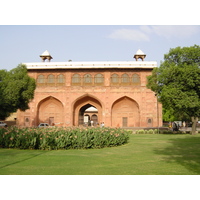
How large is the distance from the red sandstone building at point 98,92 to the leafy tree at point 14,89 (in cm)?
810

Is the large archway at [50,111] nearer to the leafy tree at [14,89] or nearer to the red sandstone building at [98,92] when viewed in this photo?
the red sandstone building at [98,92]

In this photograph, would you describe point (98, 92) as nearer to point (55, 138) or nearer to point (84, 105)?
point (84, 105)

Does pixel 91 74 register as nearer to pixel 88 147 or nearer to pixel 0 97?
pixel 0 97

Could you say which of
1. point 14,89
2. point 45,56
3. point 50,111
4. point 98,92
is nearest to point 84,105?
point 98,92

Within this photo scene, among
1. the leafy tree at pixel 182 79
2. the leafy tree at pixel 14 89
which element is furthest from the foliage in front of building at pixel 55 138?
the leafy tree at pixel 182 79

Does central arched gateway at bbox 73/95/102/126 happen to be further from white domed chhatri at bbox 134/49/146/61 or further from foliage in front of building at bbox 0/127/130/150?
foliage in front of building at bbox 0/127/130/150

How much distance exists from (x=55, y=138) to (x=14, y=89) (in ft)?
32.8

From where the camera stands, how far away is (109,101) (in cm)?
2705

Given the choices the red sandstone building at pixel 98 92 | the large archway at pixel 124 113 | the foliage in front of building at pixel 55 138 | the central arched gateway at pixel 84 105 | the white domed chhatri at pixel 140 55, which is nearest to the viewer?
the foliage in front of building at pixel 55 138

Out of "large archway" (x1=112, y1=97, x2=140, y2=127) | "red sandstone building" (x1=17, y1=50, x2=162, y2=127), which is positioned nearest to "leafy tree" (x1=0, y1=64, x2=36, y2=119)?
"red sandstone building" (x1=17, y1=50, x2=162, y2=127)

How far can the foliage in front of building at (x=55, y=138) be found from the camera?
9.62 m

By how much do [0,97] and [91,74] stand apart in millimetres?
12482

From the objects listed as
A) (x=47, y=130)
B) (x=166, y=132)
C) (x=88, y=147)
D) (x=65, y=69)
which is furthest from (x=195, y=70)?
(x=65, y=69)

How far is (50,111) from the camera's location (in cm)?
2828
